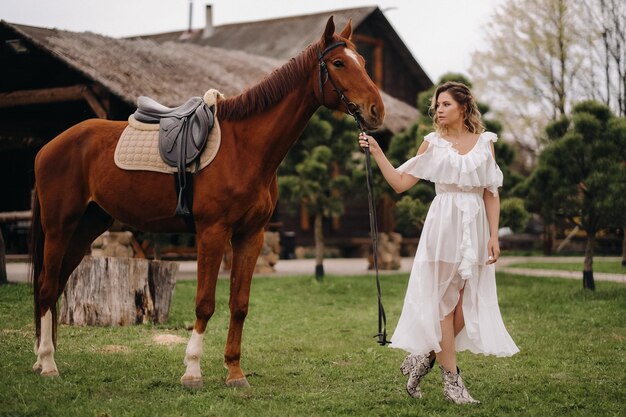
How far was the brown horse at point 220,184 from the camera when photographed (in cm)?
454

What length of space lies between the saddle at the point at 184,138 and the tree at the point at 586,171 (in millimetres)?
7439

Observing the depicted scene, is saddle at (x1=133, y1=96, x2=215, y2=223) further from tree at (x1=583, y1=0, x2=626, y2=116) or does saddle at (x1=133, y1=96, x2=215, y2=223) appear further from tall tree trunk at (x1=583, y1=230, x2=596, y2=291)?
tree at (x1=583, y1=0, x2=626, y2=116)

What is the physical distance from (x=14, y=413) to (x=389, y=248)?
503 inches

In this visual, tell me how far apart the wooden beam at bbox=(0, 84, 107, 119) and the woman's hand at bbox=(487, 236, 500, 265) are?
27.8ft

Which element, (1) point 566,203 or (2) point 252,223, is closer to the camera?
(2) point 252,223

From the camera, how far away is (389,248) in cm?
1617

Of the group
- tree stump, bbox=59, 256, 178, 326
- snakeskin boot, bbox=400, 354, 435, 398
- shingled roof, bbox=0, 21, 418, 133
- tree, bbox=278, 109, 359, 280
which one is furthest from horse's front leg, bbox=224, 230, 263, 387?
tree, bbox=278, 109, 359, 280

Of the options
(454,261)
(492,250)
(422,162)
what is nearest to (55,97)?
(422,162)

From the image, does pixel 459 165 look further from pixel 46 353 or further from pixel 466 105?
pixel 46 353

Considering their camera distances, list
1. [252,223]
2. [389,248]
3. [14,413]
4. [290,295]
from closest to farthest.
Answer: [14,413] < [252,223] < [290,295] < [389,248]

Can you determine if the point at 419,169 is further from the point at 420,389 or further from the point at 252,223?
the point at 420,389

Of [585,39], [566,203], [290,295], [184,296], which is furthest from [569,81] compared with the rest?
[184,296]

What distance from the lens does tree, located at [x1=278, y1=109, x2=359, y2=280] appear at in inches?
497

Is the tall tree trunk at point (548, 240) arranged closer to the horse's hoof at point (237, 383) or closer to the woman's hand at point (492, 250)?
the woman's hand at point (492, 250)
